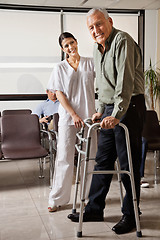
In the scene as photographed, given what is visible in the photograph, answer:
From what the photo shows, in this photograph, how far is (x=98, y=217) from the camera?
2.81 m

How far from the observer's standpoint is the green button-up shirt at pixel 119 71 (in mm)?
2314

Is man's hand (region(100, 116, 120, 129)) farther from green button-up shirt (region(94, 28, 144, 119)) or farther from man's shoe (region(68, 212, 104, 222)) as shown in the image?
man's shoe (region(68, 212, 104, 222))

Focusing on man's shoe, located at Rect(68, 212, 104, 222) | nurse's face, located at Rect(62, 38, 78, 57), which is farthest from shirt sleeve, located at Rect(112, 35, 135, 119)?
man's shoe, located at Rect(68, 212, 104, 222)

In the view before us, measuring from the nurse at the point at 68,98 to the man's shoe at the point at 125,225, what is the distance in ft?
2.14

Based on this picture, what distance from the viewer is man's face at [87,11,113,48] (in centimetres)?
240

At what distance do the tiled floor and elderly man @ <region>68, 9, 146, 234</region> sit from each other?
134 millimetres

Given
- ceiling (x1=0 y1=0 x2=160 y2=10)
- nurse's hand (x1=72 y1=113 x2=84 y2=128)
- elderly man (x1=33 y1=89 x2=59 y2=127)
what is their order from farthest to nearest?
ceiling (x1=0 y1=0 x2=160 y2=10) → elderly man (x1=33 y1=89 x2=59 y2=127) → nurse's hand (x1=72 y1=113 x2=84 y2=128)

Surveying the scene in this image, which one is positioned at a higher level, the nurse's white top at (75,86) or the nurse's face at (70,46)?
the nurse's face at (70,46)

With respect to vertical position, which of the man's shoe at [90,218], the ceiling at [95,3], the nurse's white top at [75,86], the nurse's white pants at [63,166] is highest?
the ceiling at [95,3]

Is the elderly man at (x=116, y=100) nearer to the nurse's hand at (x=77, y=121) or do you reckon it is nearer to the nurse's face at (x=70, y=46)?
the nurse's hand at (x=77, y=121)

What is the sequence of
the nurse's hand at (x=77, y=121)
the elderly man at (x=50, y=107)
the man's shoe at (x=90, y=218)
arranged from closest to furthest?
the man's shoe at (x=90, y=218), the nurse's hand at (x=77, y=121), the elderly man at (x=50, y=107)

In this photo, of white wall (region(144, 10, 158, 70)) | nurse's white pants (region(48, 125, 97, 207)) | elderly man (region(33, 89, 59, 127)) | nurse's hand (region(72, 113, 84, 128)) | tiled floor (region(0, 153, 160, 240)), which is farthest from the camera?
white wall (region(144, 10, 158, 70))

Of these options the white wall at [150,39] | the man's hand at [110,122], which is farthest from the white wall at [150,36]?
the man's hand at [110,122]

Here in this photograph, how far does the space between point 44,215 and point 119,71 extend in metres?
1.46
